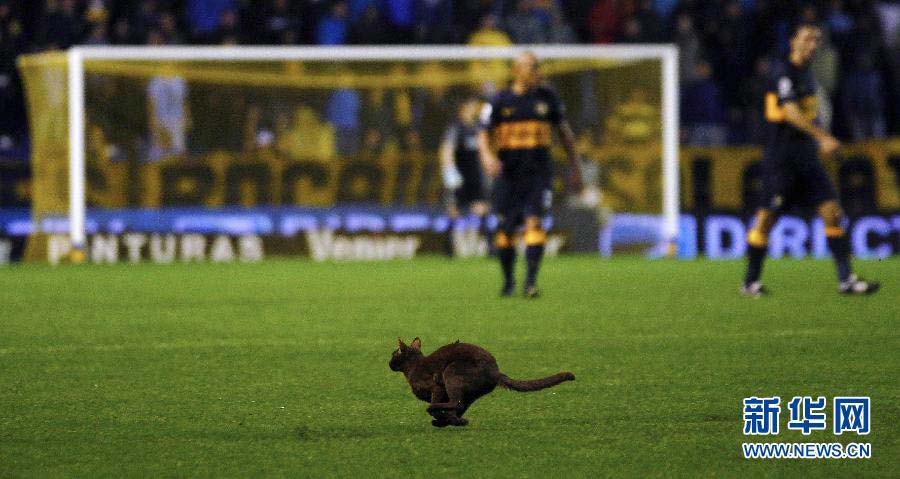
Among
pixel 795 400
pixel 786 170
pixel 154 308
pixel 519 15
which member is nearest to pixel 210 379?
pixel 795 400

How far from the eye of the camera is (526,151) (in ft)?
38.3

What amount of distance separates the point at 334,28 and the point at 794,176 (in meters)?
10.4

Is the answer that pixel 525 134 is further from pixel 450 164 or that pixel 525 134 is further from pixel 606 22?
pixel 606 22

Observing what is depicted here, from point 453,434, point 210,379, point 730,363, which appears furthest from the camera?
point 730,363

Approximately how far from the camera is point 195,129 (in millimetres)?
18641

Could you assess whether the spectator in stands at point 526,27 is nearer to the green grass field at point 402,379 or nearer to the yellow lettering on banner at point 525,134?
the green grass field at point 402,379

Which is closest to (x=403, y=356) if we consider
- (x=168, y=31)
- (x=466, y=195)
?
(x=466, y=195)

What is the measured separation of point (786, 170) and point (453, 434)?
252 inches

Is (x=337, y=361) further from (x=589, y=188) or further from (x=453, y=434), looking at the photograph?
(x=589, y=188)

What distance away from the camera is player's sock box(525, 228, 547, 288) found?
1159 cm

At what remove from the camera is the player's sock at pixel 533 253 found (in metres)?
11.6

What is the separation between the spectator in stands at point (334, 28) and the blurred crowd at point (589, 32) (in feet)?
0.04

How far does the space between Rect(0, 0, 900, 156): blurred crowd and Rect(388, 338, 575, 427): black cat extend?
14.9 meters

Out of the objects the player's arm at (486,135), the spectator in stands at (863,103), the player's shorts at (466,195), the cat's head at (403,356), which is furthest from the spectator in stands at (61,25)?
the cat's head at (403,356)
